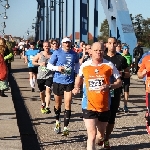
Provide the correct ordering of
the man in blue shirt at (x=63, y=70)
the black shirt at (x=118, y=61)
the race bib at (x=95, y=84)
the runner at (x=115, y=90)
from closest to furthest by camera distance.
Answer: the race bib at (x=95, y=84) < the runner at (x=115, y=90) < the black shirt at (x=118, y=61) < the man in blue shirt at (x=63, y=70)

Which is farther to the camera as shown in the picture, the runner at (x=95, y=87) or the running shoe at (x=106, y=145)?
the running shoe at (x=106, y=145)

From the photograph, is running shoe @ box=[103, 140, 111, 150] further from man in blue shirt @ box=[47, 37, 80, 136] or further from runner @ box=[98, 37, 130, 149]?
man in blue shirt @ box=[47, 37, 80, 136]

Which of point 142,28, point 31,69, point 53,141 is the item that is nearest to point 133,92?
point 31,69

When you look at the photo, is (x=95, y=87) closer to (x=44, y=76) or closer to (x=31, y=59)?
(x=44, y=76)

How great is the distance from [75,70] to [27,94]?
295 inches

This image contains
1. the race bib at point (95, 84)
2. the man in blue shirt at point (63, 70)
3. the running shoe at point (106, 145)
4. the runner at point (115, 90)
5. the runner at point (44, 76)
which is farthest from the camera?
the runner at point (44, 76)

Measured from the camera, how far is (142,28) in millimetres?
84375

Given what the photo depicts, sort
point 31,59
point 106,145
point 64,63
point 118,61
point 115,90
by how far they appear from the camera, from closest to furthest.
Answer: point 106,145, point 115,90, point 118,61, point 64,63, point 31,59

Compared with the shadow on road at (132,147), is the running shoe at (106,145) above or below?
above

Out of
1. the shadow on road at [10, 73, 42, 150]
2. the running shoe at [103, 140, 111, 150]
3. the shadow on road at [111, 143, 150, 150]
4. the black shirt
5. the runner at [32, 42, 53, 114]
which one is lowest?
the shadow on road at [10, 73, 42, 150]

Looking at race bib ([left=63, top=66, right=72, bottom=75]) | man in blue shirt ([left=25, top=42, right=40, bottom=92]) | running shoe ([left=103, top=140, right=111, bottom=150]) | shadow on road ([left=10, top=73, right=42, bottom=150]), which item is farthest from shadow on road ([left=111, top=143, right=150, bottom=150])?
man in blue shirt ([left=25, top=42, right=40, bottom=92])

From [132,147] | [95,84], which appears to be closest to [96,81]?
[95,84]

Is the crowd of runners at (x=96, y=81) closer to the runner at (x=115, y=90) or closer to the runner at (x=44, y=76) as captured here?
the runner at (x=115, y=90)

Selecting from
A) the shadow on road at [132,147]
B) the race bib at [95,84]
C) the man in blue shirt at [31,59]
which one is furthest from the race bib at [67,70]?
the man in blue shirt at [31,59]
